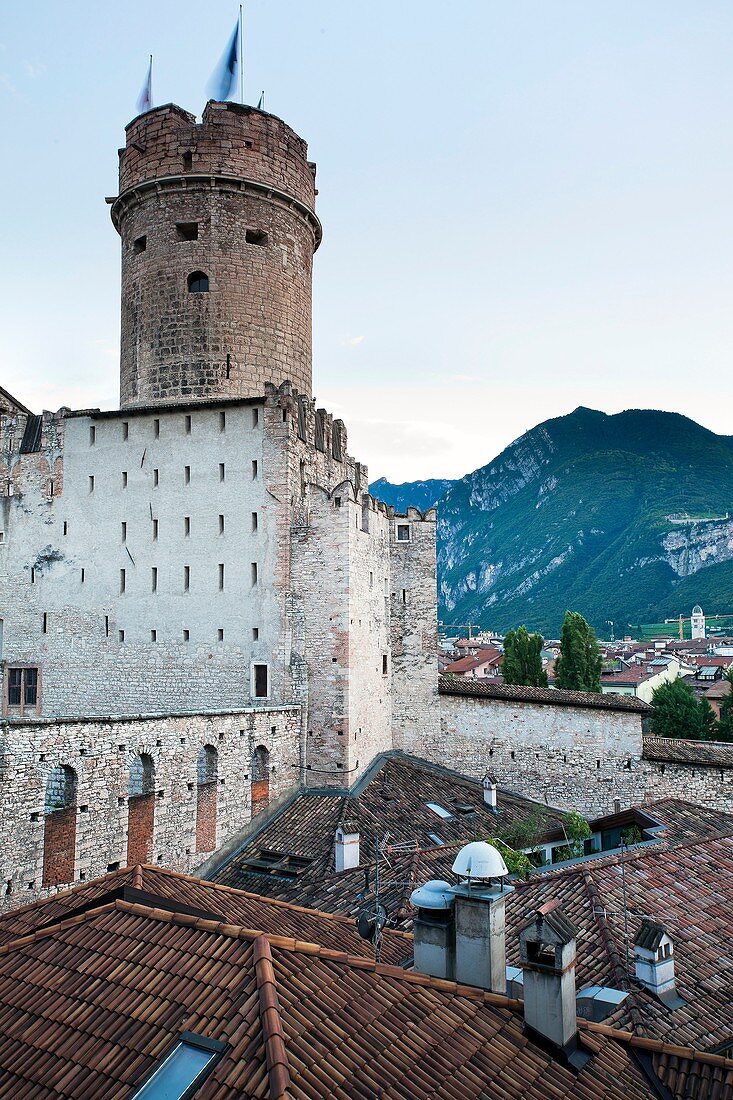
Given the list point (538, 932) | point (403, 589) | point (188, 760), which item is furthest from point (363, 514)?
point (538, 932)

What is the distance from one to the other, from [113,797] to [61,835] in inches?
48.5

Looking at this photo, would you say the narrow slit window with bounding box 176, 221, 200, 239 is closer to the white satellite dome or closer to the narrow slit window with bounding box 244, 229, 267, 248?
the narrow slit window with bounding box 244, 229, 267, 248

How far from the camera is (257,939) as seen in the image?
6.98 m

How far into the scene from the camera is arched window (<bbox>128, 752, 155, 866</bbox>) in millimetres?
16859

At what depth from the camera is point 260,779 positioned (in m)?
22.0

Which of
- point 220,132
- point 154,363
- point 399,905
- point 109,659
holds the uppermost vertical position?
point 220,132

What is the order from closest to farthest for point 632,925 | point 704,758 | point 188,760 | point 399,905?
point 632,925 < point 399,905 < point 188,760 < point 704,758

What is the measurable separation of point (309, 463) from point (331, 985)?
1979cm

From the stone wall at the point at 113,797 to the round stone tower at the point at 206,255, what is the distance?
37.5 feet

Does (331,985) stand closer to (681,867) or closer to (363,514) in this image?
(681,867)

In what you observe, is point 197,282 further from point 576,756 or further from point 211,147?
point 576,756

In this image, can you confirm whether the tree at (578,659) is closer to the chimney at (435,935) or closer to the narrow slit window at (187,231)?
the narrow slit window at (187,231)

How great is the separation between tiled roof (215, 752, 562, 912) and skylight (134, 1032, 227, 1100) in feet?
32.3

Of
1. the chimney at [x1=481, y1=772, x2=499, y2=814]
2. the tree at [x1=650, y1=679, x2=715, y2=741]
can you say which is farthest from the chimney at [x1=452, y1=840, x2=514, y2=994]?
the tree at [x1=650, y1=679, x2=715, y2=741]
